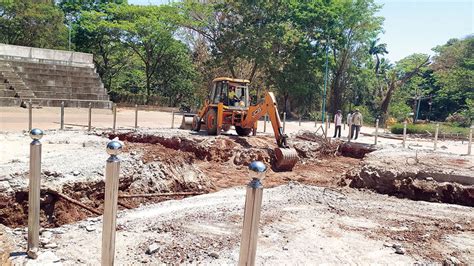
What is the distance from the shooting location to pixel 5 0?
109ft

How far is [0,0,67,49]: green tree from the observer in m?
33.7

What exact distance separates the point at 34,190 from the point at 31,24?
35.1m

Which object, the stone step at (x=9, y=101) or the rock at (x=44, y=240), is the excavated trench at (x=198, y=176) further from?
the stone step at (x=9, y=101)

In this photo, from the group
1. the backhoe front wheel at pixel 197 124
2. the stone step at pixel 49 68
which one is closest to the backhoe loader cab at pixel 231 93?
the backhoe front wheel at pixel 197 124

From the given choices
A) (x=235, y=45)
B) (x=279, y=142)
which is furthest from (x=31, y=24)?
(x=279, y=142)

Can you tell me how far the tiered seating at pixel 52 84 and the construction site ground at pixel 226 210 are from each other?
1238 centimetres

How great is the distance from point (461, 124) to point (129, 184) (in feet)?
111

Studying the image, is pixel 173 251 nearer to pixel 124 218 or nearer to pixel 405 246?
pixel 124 218

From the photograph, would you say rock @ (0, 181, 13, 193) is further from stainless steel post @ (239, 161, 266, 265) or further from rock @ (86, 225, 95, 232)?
stainless steel post @ (239, 161, 266, 265)

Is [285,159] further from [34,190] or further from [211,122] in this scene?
[34,190]

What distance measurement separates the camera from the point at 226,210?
6.98 meters

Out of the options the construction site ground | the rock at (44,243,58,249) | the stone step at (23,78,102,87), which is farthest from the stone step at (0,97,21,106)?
the rock at (44,243,58,249)

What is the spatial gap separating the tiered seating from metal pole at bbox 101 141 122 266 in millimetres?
21453

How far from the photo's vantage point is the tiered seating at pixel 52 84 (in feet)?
77.5
